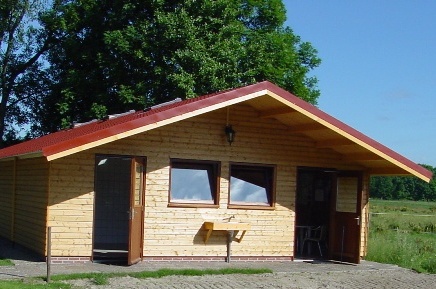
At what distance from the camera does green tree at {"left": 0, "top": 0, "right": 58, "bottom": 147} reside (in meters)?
30.3

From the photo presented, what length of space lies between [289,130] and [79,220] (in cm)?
506

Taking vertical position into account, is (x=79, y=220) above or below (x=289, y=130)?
below

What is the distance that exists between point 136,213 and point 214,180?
2.05 meters

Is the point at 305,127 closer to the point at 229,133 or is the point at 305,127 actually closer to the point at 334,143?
the point at 334,143

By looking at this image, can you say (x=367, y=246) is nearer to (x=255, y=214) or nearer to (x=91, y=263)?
(x=255, y=214)

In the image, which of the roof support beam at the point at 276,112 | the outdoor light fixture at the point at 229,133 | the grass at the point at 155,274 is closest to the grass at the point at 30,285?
the grass at the point at 155,274

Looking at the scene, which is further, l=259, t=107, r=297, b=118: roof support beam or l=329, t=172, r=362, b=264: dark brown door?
l=329, t=172, r=362, b=264: dark brown door

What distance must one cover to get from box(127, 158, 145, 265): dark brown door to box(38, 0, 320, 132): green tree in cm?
1036

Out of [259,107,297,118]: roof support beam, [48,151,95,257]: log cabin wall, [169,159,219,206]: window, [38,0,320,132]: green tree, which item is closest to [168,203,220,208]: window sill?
[169,159,219,206]: window

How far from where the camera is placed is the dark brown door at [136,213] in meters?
12.8

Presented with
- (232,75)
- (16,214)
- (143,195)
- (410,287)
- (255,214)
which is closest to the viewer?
(410,287)

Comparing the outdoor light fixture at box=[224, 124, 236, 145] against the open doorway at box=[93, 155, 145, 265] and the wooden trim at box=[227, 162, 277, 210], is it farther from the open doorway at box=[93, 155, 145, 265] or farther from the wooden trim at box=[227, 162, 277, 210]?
the open doorway at box=[93, 155, 145, 265]

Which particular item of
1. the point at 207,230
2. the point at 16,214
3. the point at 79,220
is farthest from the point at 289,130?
the point at 16,214

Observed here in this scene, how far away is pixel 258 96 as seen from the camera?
12.8 meters
